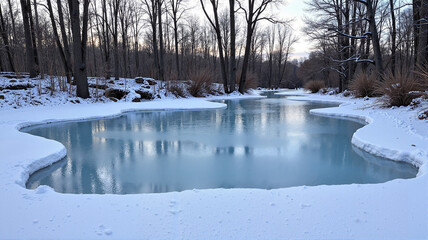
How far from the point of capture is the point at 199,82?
14820 millimetres

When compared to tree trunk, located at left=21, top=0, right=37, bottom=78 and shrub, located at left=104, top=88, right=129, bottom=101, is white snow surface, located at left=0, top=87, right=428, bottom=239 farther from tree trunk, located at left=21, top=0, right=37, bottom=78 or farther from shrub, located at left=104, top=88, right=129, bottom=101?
tree trunk, located at left=21, top=0, right=37, bottom=78

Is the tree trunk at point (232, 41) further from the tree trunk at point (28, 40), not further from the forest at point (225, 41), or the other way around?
the tree trunk at point (28, 40)

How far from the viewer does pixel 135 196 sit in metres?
2.14

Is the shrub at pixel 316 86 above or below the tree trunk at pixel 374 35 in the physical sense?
below

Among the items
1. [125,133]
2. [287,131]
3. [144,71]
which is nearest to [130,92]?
[125,133]

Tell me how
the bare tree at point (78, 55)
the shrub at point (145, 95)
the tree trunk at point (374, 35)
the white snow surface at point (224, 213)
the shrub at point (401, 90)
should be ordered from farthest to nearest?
the shrub at point (145, 95)
the bare tree at point (78, 55)
the tree trunk at point (374, 35)
the shrub at point (401, 90)
the white snow surface at point (224, 213)

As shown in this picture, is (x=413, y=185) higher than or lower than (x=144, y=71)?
lower

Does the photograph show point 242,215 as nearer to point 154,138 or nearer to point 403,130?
point 154,138

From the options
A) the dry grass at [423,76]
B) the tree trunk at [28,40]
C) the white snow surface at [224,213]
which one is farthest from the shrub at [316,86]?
the white snow surface at [224,213]

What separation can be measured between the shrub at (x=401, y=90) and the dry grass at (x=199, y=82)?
378 inches

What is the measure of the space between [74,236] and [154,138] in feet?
11.8

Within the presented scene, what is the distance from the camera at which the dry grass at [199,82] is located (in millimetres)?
14820

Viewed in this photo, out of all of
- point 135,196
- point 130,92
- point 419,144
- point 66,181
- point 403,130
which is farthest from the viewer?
point 130,92

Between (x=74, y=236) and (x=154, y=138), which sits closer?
(x=74, y=236)
